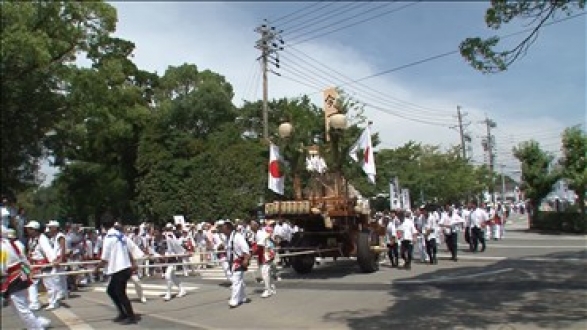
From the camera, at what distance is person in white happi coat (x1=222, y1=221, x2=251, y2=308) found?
12.3 metres

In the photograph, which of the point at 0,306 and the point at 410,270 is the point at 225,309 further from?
the point at 410,270

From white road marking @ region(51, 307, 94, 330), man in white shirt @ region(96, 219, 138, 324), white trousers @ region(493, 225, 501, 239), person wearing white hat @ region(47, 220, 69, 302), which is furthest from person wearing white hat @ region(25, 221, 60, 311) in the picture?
white trousers @ region(493, 225, 501, 239)

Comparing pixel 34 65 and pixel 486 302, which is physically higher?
pixel 34 65

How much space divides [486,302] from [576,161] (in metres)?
24.2

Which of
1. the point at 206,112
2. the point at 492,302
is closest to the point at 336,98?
the point at 492,302

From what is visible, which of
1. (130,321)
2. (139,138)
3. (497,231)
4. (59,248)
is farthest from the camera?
(139,138)

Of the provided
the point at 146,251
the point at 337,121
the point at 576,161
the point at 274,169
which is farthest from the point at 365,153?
the point at 576,161

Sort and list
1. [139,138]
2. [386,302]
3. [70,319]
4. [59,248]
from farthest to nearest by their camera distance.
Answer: [139,138]
[59,248]
[386,302]
[70,319]

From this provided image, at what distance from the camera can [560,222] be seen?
110 ft

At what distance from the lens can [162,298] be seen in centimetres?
1403

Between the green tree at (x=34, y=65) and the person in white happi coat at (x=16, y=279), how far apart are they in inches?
437

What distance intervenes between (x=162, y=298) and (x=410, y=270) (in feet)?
24.1

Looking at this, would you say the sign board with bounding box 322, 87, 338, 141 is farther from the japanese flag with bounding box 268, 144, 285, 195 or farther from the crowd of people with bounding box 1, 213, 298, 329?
the crowd of people with bounding box 1, 213, 298, 329

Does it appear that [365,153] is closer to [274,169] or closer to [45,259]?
[274,169]
